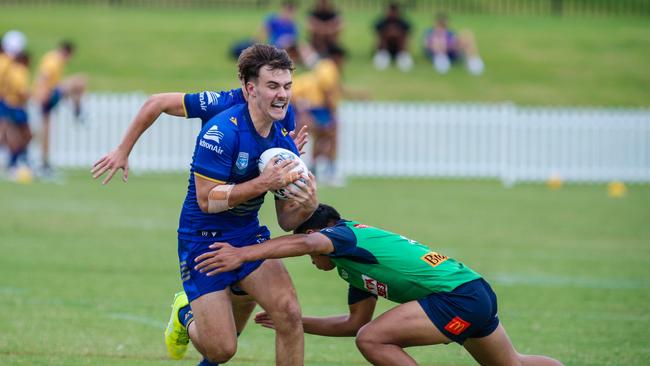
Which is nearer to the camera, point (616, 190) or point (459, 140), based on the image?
point (616, 190)

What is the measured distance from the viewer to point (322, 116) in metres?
22.3

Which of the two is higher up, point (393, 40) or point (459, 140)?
point (393, 40)

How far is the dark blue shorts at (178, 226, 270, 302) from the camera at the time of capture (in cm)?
699

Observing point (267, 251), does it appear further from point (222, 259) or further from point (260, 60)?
point (260, 60)

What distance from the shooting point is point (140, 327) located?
30.9ft

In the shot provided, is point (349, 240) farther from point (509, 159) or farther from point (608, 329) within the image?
point (509, 159)

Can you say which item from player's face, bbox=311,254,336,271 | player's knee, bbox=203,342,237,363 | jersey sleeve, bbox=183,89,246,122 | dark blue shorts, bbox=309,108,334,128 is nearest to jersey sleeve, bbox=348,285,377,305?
player's face, bbox=311,254,336,271

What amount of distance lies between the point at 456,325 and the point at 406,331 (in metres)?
0.30

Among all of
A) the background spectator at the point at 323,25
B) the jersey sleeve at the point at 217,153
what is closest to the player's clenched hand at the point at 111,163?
the jersey sleeve at the point at 217,153

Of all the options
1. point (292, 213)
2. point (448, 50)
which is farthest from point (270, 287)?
point (448, 50)

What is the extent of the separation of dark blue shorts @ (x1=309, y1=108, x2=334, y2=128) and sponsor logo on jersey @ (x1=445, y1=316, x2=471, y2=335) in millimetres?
15873

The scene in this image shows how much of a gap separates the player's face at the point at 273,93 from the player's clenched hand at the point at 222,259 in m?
0.87

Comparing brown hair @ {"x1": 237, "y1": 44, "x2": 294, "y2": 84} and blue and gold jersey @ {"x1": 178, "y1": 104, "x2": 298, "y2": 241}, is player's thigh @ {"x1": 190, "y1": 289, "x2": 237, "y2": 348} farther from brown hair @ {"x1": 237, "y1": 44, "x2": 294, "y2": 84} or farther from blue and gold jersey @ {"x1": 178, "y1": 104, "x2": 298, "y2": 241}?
brown hair @ {"x1": 237, "y1": 44, "x2": 294, "y2": 84}

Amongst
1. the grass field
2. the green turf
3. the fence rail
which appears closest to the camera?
the grass field
